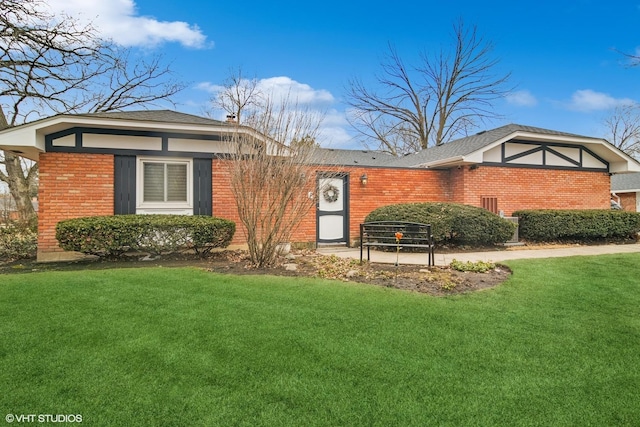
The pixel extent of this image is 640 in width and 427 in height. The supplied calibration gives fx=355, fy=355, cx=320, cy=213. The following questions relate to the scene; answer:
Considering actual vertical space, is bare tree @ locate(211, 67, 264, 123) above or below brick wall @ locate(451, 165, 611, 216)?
above

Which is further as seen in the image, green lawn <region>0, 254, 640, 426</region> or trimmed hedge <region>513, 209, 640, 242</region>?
trimmed hedge <region>513, 209, 640, 242</region>

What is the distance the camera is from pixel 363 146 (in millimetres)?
28156

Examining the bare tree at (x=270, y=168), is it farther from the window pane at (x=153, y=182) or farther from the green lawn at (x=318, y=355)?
the window pane at (x=153, y=182)

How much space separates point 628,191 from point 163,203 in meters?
28.3

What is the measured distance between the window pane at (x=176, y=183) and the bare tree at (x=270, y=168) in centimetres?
283

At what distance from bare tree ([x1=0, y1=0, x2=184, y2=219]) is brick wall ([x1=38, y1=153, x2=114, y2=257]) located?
6.81 m

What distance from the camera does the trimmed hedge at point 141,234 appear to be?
7.28m

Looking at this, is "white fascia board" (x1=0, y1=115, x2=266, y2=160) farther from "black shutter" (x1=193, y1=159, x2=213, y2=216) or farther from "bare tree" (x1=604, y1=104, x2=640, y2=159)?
"bare tree" (x1=604, y1=104, x2=640, y2=159)

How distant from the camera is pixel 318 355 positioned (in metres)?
3.00

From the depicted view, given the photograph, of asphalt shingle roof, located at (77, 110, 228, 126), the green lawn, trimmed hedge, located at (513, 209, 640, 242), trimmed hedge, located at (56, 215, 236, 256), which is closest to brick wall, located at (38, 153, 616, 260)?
asphalt shingle roof, located at (77, 110, 228, 126)

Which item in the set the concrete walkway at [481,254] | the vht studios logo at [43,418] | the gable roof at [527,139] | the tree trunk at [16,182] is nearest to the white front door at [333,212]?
the concrete walkway at [481,254]

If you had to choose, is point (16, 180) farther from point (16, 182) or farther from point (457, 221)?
point (457, 221)

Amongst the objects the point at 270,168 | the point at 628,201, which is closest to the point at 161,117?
the point at 270,168

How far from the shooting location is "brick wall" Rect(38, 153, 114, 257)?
27.0ft
